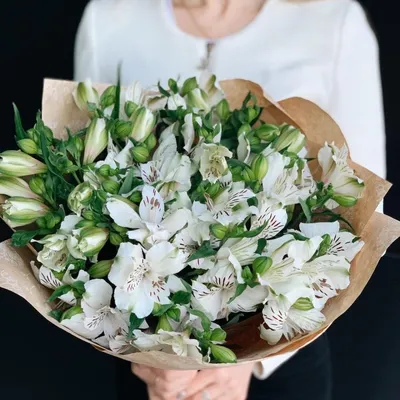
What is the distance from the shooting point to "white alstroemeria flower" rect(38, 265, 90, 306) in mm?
438

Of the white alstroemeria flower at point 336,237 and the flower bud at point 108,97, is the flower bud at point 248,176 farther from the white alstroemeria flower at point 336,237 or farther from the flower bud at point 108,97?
the flower bud at point 108,97

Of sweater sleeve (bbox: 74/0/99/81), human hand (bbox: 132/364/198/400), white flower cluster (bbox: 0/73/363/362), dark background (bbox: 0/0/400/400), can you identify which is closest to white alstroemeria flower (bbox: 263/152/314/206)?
white flower cluster (bbox: 0/73/363/362)

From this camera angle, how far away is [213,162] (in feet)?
1.46

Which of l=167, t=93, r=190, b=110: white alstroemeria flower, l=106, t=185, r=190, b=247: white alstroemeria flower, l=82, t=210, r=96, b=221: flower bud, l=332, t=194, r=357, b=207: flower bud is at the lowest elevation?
l=82, t=210, r=96, b=221: flower bud

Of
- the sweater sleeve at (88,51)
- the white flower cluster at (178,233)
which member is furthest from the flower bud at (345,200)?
the sweater sleeve at (88,51)

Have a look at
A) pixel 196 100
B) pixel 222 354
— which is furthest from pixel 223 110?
pixel 222 354

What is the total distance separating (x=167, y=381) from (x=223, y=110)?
0.27 metres

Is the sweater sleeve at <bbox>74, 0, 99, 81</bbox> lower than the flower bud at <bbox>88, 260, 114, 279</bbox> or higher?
higher

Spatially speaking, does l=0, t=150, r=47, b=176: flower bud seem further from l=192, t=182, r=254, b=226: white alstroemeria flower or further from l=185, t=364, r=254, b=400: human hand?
l=185, t=364, r=254, b=400: human hand

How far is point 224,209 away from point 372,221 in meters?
0.14

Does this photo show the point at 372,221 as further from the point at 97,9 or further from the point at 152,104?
the point at 97,9

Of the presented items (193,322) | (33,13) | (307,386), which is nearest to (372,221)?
(193,322)

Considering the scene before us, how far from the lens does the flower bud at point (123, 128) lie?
19.4 inches

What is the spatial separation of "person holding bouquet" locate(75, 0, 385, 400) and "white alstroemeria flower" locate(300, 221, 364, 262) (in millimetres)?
271
